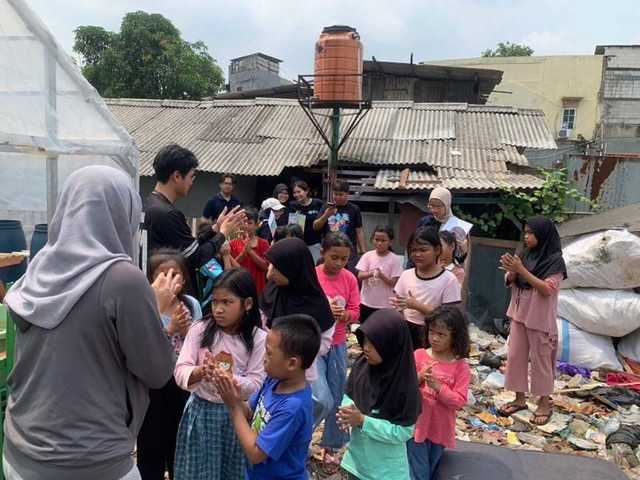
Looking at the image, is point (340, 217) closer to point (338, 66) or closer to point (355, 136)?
point (338, 66)

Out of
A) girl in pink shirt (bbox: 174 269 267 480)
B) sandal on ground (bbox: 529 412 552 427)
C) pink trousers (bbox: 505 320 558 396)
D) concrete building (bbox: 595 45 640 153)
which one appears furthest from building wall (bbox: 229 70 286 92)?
girl in pink shirt (bbox: 174 269 267 480)

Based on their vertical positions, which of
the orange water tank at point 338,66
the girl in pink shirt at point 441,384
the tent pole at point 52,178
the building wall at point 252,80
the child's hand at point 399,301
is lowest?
the girl in pink shirt at point 441,384

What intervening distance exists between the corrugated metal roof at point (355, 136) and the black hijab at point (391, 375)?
5.36m

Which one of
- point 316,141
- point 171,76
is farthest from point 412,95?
point 171,76

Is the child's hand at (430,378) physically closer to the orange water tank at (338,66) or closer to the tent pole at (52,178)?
the tent pole at (52,178)

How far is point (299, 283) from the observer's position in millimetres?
3018

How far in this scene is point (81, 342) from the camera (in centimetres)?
146

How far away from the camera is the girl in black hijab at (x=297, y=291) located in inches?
117

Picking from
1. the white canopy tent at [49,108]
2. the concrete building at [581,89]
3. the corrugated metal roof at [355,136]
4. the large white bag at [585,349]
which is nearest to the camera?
the white canopy tent at [49,108]

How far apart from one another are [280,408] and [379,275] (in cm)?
258

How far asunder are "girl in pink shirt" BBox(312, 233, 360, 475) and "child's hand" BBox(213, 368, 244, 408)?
1.38 metres

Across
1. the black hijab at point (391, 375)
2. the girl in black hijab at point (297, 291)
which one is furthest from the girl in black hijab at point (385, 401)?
the girl in black hijab at point (297, 291)

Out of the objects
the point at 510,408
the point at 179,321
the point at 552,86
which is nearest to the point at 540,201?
the point at 510,408

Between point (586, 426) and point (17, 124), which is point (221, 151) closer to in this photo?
point (17, 124)
